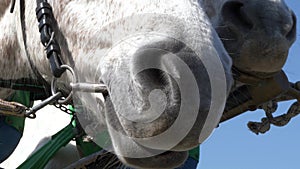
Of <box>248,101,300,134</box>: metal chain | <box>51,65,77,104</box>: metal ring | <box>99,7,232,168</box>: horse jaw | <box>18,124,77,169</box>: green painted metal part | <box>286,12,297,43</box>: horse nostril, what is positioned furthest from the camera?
<box>18,124,77,169</box>: green painted metal part

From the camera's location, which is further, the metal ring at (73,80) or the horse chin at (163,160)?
the metal ring at (73,80)

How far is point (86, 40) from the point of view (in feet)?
5.65

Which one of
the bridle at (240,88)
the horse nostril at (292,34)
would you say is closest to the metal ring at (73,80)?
the bridle at (240,88)

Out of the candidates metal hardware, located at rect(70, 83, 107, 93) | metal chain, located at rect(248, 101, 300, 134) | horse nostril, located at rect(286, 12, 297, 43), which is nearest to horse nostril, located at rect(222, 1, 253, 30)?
horse nostril, located at rect(286, 12, 297, 43)

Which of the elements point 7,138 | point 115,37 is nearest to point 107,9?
point 115,37

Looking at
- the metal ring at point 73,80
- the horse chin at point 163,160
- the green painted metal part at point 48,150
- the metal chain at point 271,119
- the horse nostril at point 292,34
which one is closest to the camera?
the horse chin at point 163,160

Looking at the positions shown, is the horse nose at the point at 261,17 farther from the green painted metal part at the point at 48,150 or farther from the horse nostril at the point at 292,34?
the green painted metal part at the point at 48,150

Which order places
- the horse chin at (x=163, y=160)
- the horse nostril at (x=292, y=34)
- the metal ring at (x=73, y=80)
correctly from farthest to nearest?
the metal ring at (x=73, y=80) → the horse nostril at (x=292, y=34) → the horse chin at (x=163, y=160)

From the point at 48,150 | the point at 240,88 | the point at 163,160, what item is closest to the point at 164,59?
the point at 163,160

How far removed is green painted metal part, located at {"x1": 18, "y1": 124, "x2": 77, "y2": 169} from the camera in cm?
241

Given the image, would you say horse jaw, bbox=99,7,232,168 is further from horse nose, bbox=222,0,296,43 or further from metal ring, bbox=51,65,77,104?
metal ring, bbox=51,65,77,104

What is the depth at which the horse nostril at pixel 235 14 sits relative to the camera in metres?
1.62

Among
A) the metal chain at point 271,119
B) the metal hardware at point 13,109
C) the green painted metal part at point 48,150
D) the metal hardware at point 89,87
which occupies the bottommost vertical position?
the green painted metal part at point 48,150

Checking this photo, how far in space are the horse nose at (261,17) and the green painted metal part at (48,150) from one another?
97 cm
